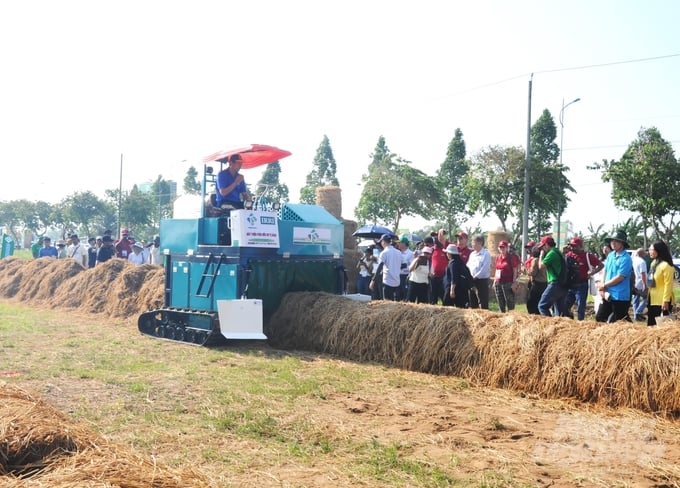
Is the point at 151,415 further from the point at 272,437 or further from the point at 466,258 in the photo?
the point at 466,258

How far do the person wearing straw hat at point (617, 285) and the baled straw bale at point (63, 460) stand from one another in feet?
22.1

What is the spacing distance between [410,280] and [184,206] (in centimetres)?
435

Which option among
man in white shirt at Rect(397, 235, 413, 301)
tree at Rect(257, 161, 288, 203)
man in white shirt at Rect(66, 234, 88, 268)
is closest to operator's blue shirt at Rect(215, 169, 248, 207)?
man in white shirt at Rect(397, 235, 413, 301)

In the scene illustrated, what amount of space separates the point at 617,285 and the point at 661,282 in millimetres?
552

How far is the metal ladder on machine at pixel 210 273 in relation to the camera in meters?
11.1

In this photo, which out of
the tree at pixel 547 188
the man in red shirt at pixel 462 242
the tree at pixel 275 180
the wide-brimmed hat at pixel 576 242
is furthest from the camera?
the tree at pixel 275 180

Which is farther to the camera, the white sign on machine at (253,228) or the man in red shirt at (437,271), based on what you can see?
the man in red shirt at (437,271)

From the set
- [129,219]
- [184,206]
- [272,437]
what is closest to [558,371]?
[272,437]

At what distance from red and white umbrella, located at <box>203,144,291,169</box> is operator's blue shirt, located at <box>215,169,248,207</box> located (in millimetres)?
328

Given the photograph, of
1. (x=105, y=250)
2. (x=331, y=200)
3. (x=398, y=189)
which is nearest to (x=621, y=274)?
(x=331, y=200)

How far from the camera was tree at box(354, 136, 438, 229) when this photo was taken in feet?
128

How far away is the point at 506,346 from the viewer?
8.03m

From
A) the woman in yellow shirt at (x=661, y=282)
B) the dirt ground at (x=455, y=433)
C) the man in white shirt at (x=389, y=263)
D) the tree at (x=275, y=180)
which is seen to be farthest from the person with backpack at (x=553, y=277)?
the tree at (x=275, y=180)

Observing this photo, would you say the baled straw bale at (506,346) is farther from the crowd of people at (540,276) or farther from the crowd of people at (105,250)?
the crowd of people at (105,250)
